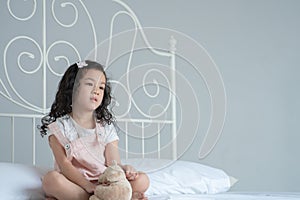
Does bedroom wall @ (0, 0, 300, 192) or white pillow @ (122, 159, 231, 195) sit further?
bedroom wall @ (0, 0, 300, 192)

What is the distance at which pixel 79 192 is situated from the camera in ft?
4.55

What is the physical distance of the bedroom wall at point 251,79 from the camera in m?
2.74

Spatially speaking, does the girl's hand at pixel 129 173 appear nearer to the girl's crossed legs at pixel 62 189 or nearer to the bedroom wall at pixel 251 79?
the girl's crossed legs at pixel 62 189

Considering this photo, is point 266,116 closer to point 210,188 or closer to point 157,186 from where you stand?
point 210,188

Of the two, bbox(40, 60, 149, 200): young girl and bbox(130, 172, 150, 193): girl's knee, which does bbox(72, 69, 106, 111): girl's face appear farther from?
bbox(130, 172, 150, 193): girl's knee

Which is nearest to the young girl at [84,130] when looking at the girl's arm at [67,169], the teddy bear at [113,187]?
the girl's arm at [67,169]

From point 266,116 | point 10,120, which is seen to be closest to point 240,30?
point 266,116

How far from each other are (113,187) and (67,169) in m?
0.25

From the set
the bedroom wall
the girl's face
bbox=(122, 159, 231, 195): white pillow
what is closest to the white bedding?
bbox=(122, 159, 231, 195): white pillow

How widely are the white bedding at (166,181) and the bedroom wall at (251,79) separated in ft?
2.54

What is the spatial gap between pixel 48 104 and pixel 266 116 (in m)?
1.23

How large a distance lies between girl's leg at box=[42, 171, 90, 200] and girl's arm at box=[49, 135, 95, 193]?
0.04 meters

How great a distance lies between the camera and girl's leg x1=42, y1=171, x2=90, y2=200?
1362 mm

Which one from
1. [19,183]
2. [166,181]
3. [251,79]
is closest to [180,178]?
[166,181]
